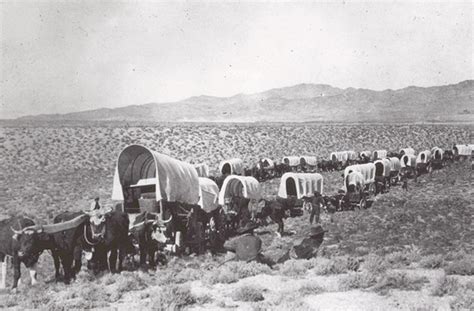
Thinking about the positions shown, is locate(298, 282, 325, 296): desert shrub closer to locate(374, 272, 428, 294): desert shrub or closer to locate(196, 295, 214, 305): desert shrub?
locate(374, 272, 428, 294): desert shrub

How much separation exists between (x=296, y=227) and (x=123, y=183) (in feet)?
25.2

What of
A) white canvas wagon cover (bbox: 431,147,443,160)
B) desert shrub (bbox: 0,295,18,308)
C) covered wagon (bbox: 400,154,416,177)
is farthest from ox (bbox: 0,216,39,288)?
white canvas wagon cover (bbox: 431,147,443,160)

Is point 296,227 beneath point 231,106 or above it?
beneath

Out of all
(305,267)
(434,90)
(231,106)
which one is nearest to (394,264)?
(305,267)

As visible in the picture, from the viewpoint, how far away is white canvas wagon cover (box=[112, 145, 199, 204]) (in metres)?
12.7

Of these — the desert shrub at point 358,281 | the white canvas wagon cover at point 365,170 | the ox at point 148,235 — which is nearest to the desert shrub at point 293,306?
the desert shrub at point 358,281

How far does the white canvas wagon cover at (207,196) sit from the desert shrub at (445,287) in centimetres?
885

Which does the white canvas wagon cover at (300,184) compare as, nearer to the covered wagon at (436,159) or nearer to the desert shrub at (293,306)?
the desert shrub at (293,306)

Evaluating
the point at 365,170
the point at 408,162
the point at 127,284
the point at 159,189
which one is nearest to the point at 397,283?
the point at 127,284

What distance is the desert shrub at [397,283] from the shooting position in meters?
8.29

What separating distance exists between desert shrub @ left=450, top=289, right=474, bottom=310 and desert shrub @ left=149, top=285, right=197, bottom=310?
→ 13.7 feet

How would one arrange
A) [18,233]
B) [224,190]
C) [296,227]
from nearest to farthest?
[18,233]
[296,227]
[224,190]

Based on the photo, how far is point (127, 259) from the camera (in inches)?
470

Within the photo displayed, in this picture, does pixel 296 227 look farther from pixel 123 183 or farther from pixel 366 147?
pixel 366 147
